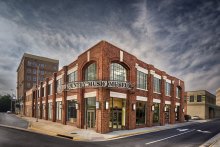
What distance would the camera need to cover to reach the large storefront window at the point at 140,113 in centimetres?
2694

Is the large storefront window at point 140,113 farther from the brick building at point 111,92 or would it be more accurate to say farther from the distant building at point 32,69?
the distant building at point 32,69

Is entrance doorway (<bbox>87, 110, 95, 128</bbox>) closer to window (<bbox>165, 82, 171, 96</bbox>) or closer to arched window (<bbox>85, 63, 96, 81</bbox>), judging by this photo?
arched window (<bbox>85, 63, 96, 81</bbox>)

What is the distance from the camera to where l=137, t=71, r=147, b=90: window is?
27881mm

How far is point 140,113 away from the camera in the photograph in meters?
27.6

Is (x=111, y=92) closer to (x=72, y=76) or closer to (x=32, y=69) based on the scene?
(x=72, y=76)

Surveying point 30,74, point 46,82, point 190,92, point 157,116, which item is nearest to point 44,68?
point 30,74

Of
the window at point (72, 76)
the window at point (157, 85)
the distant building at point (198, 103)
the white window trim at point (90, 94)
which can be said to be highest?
the window at point (72, 76)

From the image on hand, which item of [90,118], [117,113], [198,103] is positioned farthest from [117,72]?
[198,103]

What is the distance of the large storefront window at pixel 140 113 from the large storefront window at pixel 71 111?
8941 mm

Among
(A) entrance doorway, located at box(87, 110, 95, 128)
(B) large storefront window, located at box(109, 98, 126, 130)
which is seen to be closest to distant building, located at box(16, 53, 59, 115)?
(A) entrance doorway, located at box(87, 110, 95, 128)

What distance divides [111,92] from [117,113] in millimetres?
3100

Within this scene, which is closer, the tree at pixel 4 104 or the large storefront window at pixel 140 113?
the large storefront window at pixel 140 113

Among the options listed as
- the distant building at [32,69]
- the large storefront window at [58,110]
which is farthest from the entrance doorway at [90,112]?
the distant building at [32,69]

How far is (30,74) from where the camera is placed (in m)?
96.9
